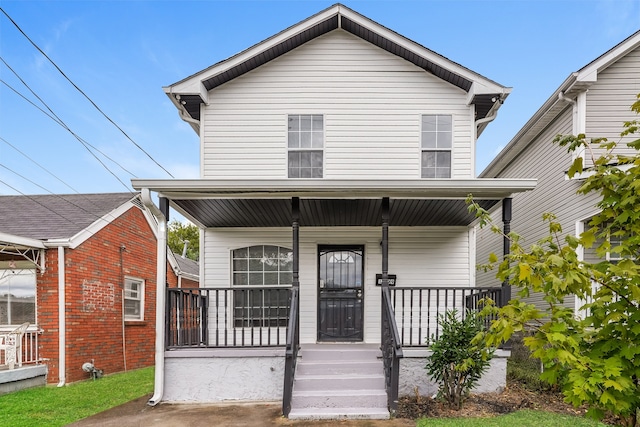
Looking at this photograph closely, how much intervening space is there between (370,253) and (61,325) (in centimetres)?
635

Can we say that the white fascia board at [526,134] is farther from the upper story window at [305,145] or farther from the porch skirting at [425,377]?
the porch skirting at [425,377]

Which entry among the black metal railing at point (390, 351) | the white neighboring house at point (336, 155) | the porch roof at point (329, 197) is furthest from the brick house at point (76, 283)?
the black metal railing at point (390, 351)

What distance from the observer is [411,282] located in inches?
299

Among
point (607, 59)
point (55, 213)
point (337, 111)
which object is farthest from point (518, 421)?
point (55, 213)

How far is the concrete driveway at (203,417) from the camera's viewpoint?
15.7 ft

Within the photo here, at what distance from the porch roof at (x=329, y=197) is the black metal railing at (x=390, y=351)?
4.93ft

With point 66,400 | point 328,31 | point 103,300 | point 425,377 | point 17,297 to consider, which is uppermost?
point 328,31

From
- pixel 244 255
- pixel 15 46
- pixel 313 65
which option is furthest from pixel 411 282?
pixel 15 46

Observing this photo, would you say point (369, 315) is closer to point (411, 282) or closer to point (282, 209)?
point (411, 282)

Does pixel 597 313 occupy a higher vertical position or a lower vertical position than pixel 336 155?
lower

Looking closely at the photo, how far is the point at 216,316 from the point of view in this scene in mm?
6305

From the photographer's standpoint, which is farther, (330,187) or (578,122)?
(578,122)

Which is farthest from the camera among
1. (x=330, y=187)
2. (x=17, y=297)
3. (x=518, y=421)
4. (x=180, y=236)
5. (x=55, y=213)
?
(x=180, y=236)

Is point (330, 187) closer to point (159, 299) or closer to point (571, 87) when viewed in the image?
point (159, 299)
